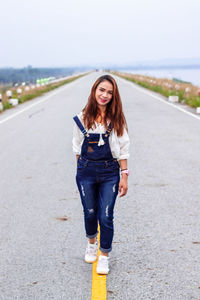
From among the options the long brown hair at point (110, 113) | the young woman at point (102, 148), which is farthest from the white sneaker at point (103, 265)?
the long brown hair at point (110, 113)

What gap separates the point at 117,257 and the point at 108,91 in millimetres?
1511

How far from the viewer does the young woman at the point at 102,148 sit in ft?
10.1

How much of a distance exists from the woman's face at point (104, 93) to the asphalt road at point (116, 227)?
143 centimetres

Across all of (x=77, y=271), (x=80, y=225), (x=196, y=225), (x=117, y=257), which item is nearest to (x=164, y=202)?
(x=196, y=225)

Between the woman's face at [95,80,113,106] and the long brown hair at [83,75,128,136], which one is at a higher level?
the woman's face at [95,80,113,106]

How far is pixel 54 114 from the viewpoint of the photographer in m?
14.1

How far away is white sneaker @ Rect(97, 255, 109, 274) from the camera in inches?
128

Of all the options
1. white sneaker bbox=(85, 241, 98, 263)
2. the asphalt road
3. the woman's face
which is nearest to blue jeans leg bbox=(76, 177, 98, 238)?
white sneaker bbox=(85, 241, 98, 263)

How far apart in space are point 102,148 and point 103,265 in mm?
1000

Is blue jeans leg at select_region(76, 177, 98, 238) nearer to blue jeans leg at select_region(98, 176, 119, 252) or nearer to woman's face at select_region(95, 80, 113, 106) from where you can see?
blue jeans leg at select_region(98, 176, 119, 252)

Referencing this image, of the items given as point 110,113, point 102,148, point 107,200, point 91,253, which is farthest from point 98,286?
point 110,113

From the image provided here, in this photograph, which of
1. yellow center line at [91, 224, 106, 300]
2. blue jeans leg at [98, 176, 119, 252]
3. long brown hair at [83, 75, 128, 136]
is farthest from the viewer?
blue jeans leg at [98, 176, 119, 252]

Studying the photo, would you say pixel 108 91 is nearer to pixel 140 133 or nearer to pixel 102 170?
pixel 102 170

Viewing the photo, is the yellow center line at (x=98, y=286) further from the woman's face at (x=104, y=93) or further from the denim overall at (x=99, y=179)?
the woman's face at (x=104, y=93)
